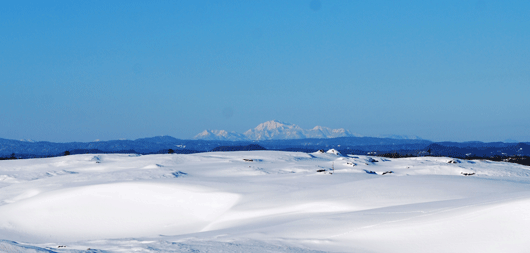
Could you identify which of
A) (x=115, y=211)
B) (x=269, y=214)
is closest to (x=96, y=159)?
(x=115, y=211)

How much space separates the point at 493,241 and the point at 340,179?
9.98m

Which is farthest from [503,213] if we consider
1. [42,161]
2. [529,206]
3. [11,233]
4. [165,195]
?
[42,161]

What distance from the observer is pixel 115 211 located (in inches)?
565

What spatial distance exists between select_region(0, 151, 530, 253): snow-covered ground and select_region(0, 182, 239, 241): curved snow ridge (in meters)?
0.04

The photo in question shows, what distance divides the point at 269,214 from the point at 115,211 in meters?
5.96

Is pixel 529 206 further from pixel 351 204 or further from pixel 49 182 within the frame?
pixel 49 182

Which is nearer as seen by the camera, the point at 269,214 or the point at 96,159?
the point at 269,214

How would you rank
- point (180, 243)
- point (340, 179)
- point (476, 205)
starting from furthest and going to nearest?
point (340, 179) → point (476, 205) → point (180, 243)

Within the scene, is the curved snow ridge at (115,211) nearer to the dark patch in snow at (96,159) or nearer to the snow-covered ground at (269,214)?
the snow-covered ground at (269,214)

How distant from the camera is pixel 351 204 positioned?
37.7 ft

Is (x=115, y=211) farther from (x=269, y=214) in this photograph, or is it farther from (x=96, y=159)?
(x=96, y=159)

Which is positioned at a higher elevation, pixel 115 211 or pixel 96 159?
pixel 96 159

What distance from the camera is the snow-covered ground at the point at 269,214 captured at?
725 centimetres

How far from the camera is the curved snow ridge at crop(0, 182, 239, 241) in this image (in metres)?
12.9
